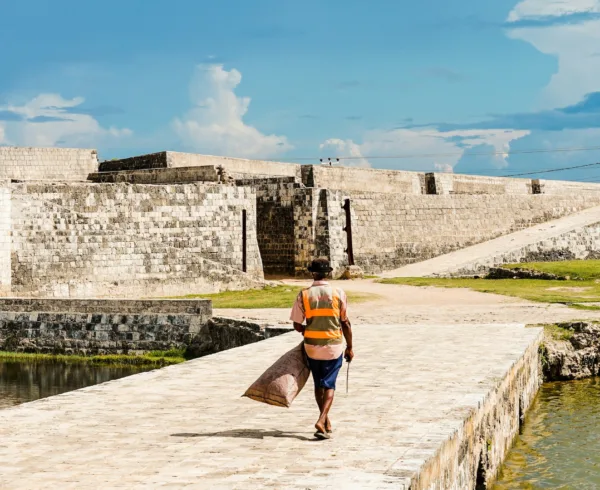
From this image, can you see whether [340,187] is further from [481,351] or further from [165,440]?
[165,440]

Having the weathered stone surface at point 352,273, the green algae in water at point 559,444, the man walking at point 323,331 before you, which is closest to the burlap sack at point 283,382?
the man walking at point 323,331

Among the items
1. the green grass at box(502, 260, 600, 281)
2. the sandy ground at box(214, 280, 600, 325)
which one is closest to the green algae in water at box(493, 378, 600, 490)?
the sandy ground at box(214, 280, 600, 325)

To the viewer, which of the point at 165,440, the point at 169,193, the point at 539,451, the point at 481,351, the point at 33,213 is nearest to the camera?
the point at 165,440

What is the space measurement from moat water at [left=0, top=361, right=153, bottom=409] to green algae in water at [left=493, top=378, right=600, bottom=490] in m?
7.88

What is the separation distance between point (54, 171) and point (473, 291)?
15.4 metres

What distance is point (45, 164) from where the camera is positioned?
3133 centimetres

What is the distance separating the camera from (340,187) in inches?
1257

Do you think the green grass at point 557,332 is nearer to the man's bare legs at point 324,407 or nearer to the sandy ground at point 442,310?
the sandy ground at point 442,310

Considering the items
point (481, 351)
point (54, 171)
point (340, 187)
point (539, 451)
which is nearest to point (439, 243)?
point (340, 187)

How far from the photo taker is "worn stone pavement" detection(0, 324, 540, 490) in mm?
5879

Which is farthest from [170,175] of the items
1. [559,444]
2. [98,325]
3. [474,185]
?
[559,444]

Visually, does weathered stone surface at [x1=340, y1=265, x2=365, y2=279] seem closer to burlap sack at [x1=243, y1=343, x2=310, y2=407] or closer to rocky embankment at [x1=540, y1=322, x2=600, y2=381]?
rocky embankment at [x1=540, y1=322, x2=600, y2=381]

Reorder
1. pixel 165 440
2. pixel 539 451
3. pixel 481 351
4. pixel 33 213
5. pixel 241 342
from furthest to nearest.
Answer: pixel 33 213 < pixel 241 342 < pixel 481 351 < pixel 539 451 < pixel 165 440

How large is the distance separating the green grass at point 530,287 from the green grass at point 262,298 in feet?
10.9
